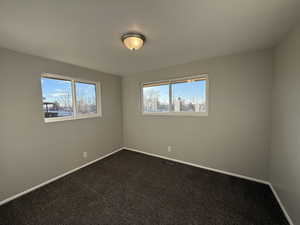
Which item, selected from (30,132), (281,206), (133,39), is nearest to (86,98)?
(30,132)

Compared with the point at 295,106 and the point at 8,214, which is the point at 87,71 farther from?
the point at 295,106

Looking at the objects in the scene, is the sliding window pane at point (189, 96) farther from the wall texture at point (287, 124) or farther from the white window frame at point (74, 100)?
the white window frame at point (74, 100)

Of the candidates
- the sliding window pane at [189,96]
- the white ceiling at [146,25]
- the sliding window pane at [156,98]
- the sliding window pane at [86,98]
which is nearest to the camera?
the white ceiling at [146,25]

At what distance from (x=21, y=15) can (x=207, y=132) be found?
10.0 feet

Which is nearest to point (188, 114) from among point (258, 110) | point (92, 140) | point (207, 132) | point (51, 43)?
point (207, 132)

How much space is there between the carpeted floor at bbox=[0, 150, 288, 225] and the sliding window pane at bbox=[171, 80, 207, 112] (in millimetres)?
1331

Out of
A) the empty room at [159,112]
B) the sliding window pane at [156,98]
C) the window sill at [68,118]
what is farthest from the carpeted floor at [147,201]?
the sliding window pane at [156,98]

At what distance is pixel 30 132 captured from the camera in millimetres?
2043

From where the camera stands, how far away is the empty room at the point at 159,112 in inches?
51.9

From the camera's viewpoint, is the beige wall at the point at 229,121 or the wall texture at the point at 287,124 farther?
the beige wall at the point at 229,121

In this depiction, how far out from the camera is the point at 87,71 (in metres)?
2.87

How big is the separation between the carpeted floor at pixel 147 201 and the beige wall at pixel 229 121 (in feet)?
1.17

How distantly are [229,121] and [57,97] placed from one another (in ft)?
10.9

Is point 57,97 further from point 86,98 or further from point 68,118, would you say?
point 86,98
